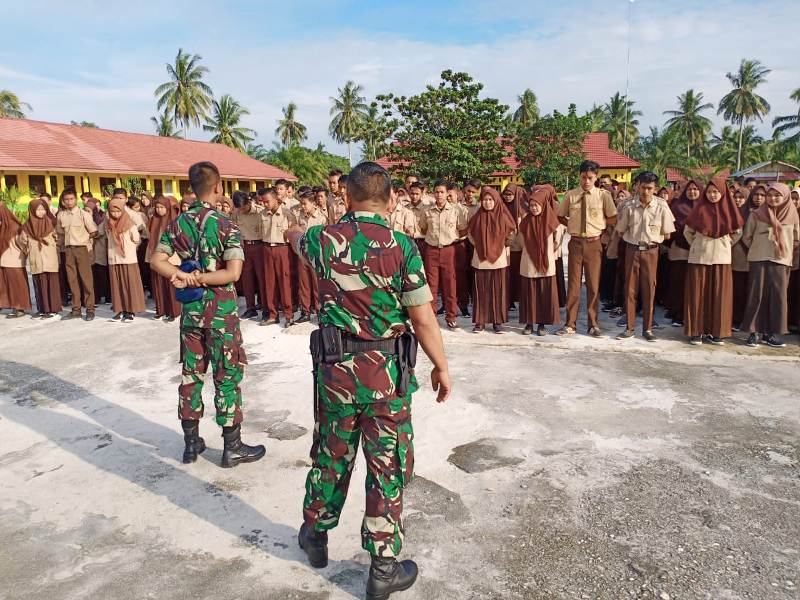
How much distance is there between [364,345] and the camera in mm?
2477

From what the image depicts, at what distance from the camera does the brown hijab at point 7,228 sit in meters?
8.67

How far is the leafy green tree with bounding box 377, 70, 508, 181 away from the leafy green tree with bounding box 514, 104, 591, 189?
460cm

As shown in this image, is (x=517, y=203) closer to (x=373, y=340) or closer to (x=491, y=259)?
(x=491, y=259)

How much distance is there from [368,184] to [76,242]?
7637mm

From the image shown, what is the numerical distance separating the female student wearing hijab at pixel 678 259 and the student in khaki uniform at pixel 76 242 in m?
8.02

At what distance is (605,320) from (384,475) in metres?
6.17

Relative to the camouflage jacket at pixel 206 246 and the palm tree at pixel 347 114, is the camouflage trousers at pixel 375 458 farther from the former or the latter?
the palm tree at pixel 347 114

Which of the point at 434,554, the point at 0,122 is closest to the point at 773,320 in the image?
the point at 434,554

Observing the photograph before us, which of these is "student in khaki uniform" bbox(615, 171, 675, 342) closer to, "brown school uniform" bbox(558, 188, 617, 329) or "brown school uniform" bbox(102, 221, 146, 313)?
"brown school uniform" bbox(558, 188, 617, 329)

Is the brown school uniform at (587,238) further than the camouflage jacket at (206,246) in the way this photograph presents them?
Yes

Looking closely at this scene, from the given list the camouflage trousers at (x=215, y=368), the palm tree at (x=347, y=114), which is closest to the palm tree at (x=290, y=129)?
the palm tree at (x=347, y=114)

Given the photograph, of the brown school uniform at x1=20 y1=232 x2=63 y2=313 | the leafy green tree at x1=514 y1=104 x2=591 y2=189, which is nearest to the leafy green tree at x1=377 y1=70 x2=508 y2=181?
the leafy green tree at x1=514 y1=104 x2=591 y2=189

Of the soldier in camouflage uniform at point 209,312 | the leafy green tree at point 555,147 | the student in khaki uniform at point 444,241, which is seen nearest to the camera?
the soldier in camouflage uniform at point 209,312

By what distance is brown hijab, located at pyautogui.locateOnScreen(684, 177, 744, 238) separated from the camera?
6.31 metres
